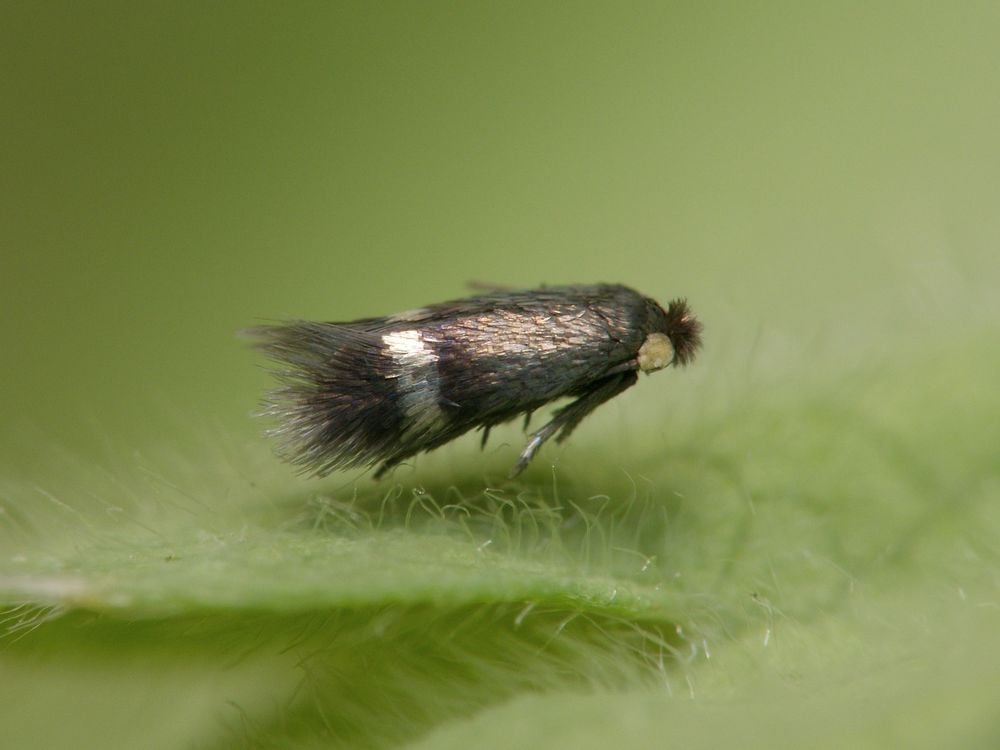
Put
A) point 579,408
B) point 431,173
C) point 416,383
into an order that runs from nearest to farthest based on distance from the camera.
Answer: point 416,383 → point 579,408 → point 431,173

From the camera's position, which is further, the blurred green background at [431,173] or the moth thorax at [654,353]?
the blurred green background at [431,173]

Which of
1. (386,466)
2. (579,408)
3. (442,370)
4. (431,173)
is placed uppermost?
(431,173)

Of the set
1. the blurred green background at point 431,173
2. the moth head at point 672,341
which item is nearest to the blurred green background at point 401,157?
the blurred green background at point 431,173

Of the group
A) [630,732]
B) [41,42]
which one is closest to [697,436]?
[630,732]

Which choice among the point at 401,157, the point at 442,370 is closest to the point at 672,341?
the point at 442,370

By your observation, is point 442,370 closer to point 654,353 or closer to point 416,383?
point 416,383

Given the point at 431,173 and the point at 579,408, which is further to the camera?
the point at 431,173

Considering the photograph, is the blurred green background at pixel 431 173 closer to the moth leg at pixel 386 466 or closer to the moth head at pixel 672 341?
the moth head at pixel 672 341
